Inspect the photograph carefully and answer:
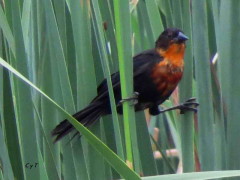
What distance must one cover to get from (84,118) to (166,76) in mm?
420

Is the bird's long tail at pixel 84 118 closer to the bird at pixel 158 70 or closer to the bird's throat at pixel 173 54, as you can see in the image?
the bird at pixel 158 70

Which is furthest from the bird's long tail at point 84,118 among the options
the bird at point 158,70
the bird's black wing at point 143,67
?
the bird's black wing at point 143,67

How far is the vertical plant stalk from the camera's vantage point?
1108 mm

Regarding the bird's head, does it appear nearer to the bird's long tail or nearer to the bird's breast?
the bird's breast

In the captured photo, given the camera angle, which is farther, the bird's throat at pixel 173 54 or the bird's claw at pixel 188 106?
the bird's throat at pixel 173 54

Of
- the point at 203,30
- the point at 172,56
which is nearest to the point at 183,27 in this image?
the point at 203,30

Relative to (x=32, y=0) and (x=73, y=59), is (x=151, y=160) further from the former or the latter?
(x=32, y=0)

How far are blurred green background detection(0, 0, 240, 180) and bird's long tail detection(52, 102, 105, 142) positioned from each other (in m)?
0.02

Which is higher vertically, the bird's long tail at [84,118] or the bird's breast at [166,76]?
the bird's breast at [166,76]

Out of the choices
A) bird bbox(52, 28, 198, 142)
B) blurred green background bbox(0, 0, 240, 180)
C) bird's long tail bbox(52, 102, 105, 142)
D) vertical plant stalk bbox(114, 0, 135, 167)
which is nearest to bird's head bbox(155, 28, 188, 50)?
bird bbox(52, 28, 198, 142)

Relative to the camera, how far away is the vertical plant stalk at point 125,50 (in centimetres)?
111

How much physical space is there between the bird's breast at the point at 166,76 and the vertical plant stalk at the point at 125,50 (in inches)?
25.4

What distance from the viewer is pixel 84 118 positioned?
4.90ft

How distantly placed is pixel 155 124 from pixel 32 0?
1033mm
